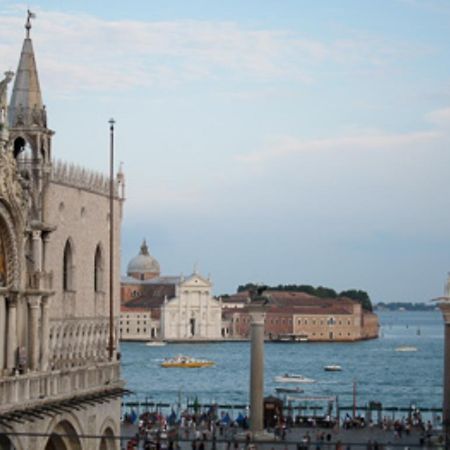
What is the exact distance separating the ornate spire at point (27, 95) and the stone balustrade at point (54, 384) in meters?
4.53

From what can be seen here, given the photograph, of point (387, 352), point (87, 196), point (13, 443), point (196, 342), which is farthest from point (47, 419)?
point (196, 342)

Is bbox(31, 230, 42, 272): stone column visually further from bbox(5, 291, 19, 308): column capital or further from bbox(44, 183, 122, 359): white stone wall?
bbox(44, 183, 122, 359): white stone wall

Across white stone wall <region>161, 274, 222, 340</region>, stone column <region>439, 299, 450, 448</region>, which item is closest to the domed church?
white stone wall <region>161, 274, 222, 340</region>

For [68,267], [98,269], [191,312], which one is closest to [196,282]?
[191,312]

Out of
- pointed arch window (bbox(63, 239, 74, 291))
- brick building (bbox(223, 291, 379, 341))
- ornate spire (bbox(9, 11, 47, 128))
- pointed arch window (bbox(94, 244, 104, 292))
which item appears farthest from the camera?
brick building (bbox(223, 291, 379, 341))

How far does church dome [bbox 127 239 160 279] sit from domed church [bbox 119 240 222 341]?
3.55 m

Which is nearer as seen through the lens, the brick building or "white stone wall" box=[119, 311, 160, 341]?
"white stone wall" box=[119, 311, 160, 341]

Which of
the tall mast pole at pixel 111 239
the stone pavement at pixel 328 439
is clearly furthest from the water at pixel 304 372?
the tall mast pole at pixel 111 239

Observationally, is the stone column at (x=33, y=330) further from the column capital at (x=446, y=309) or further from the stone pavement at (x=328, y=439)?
the column capital at (x=446, y=309)

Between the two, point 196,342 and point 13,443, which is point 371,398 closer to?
point 13,443

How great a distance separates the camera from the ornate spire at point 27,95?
26328mm

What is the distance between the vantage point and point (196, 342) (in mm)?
183250

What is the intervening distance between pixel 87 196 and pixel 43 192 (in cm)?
639

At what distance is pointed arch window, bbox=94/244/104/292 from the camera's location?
3269 cm
